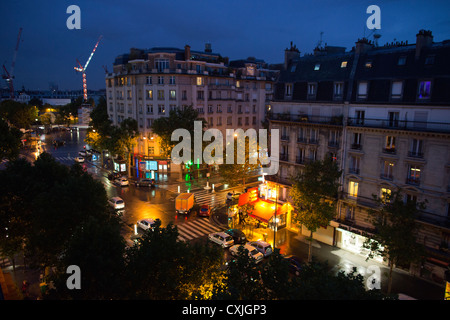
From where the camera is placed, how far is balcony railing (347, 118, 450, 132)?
2389cm

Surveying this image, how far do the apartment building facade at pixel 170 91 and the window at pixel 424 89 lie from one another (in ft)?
121

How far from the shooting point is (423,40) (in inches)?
1022

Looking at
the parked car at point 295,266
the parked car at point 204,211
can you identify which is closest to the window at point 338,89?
the parked car at point 295,266

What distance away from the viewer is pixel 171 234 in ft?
52.5

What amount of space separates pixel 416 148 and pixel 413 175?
232 cm

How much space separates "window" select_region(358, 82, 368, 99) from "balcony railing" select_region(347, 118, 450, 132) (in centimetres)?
228

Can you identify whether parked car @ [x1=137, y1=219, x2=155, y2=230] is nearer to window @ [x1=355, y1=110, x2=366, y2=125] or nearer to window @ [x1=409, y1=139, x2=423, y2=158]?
window @ [x1=355, y1=110, x2=366, y2=125]

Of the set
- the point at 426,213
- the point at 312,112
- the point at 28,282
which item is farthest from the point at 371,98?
the point at 28,282

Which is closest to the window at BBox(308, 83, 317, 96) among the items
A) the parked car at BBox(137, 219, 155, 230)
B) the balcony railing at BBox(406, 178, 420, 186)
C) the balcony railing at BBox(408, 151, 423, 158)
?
the balcony railing at BBox(408, 151, 423, 158)

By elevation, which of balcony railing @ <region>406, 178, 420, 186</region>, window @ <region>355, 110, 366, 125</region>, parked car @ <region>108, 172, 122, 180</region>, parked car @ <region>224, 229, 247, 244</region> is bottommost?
parked car @ <region>224, 229, 247, 244</region>

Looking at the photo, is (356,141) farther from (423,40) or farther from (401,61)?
(423,40)

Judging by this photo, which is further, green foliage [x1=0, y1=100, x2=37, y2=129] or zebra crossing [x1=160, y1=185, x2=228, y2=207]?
green foliage [x1=0, y1=100, x2=37, y2=129]

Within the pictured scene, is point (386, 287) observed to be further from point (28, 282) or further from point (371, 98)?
point (28, 282)

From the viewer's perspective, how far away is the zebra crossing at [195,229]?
107 feet
